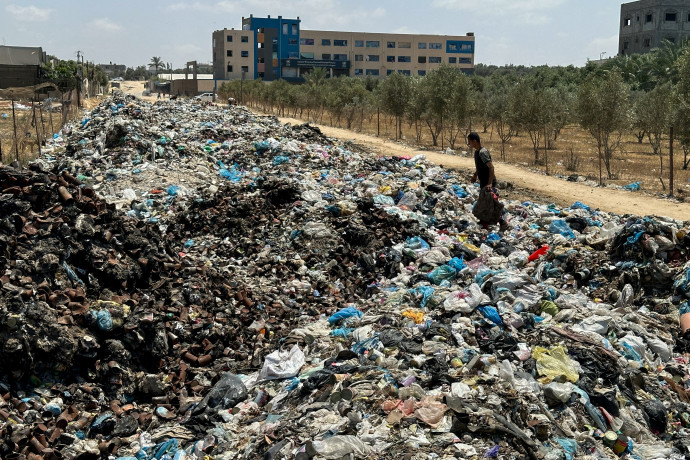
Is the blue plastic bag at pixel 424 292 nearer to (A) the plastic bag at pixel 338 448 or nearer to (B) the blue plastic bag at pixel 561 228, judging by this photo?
(A) the plastic bag at pixel 338 448

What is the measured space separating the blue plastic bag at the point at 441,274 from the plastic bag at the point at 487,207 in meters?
1.63

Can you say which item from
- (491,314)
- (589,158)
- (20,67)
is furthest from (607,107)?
(20,67)

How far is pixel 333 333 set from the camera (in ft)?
20.1

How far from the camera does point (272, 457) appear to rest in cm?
390

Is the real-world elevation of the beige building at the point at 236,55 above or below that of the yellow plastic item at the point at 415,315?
above

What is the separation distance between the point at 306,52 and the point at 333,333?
72.9 metres

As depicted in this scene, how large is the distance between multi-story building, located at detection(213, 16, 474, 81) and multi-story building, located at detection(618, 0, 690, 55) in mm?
22123

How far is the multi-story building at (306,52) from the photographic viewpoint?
7368cm

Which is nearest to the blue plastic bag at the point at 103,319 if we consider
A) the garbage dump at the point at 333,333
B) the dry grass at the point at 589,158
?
the garbage dump at the point at 333,333

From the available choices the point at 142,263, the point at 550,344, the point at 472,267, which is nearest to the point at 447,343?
the point at 550,344

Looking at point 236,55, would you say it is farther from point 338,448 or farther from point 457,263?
point 338,448

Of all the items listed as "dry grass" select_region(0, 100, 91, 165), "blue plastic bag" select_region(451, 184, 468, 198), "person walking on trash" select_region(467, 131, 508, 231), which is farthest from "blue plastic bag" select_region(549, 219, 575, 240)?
"dry grass" select_region(0, 100, 91, 165)

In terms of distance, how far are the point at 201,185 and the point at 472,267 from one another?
7.20 m

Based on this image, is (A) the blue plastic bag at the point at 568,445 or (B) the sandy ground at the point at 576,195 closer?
(A) the blue plastic bag at the point at 568,445
